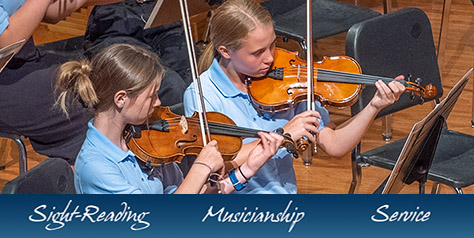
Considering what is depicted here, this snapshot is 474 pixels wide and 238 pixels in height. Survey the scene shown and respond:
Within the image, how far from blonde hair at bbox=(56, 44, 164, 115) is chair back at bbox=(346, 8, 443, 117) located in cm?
67

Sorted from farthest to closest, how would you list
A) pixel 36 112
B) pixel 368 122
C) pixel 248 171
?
pixel 36 112 → pixel 368 122 → pixel 248 171

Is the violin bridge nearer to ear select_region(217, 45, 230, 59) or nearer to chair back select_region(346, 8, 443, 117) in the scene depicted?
ear select_region(217, 45, 230, 59)

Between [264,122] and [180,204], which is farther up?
[180,204]

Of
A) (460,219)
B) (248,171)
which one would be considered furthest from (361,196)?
(248,171)

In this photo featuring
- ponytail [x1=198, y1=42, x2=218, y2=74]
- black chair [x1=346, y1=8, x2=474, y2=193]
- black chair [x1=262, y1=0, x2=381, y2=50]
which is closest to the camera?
ponytail [x1=198, y1=42, x2=218, y2=74]

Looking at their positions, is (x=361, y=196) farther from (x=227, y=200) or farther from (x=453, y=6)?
(x=453, y=6)

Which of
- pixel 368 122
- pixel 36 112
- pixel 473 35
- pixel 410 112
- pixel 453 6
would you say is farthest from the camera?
pixel 453 6

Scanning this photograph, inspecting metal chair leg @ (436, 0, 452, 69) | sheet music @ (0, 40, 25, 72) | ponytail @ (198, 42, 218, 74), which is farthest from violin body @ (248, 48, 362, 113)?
metal chair leg @ (436, 0, 452, 69)

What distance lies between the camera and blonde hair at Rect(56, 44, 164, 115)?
157cm

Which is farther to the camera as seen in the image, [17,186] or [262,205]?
[17,186]

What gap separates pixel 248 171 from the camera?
1583mm

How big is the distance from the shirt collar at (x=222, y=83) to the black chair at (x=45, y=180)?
1.35 feet

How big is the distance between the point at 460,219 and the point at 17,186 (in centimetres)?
74

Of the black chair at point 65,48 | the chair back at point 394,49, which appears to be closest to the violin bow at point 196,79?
the chair back at point 394,49
